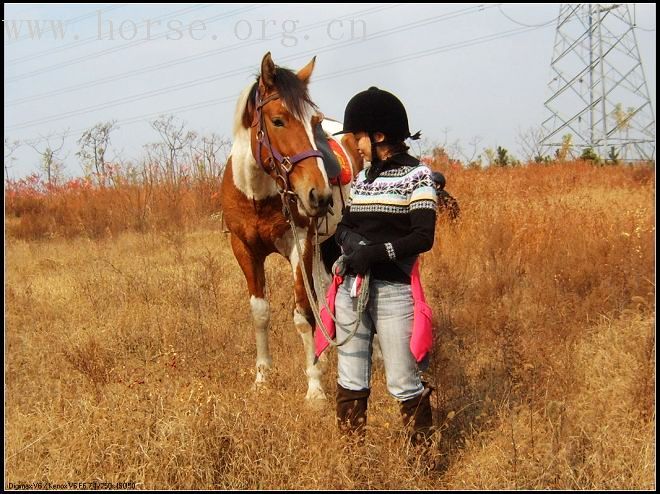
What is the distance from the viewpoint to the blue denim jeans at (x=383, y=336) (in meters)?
2.74

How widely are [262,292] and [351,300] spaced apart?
5.49 feet

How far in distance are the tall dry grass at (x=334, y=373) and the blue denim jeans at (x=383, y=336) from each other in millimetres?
264

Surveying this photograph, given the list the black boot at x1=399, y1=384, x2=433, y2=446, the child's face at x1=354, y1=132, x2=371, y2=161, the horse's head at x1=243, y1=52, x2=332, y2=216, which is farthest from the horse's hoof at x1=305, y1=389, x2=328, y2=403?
the child's face at x1=354, y1=132, x2=371, y2=161

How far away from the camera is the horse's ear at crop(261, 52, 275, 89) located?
3.75 m

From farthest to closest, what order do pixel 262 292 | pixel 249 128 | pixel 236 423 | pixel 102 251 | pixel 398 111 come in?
pixel 102 251
pixel 262 292
pixel 249 128
pixel 236 423
pixel 398 111

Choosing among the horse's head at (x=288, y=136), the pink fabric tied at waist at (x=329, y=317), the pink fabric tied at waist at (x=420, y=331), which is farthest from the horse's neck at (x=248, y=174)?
the pink fabric tied at waist at (x=420, y=331)

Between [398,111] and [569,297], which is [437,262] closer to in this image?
[569,297]

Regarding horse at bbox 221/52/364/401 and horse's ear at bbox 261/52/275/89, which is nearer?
horse at bbox 221/52/364/401

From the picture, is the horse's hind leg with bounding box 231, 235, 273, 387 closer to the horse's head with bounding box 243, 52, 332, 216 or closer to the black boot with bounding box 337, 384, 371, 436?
the horse's head with bounding box 243, 52, 332, 216

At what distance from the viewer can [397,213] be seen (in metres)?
2.70

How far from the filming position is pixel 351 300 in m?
2.87

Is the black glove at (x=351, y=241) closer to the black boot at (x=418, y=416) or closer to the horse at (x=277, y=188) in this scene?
the horse at (x=277, y=188)

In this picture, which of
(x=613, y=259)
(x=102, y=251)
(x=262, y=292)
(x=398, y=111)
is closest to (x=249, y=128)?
(x=262, y=292)

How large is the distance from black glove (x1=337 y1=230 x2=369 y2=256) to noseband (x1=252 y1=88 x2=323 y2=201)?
77cm
